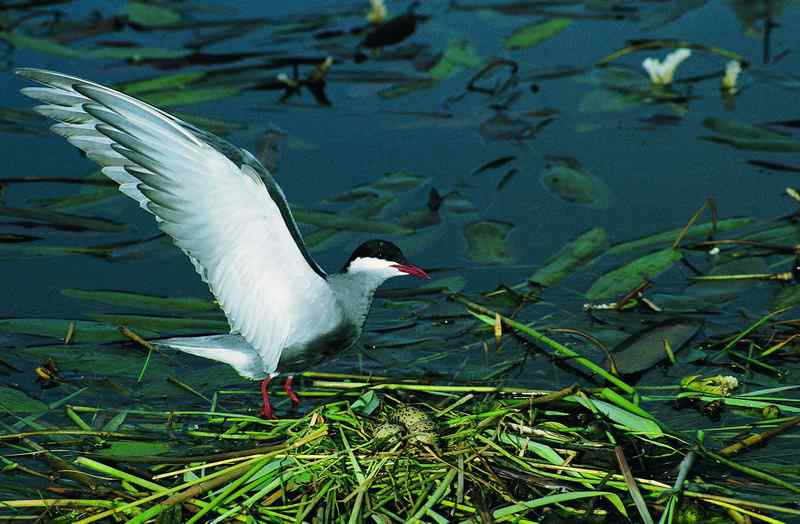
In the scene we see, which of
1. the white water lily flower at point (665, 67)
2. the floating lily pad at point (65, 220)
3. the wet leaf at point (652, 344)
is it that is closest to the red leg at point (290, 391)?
the wet leaf at point (652, 344)

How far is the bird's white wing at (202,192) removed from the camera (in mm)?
3439

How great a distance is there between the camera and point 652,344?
14.0 feet

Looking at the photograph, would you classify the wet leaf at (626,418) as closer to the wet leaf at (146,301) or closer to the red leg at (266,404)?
the red leg at (266,404)

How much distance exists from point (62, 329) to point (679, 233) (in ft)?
8.45

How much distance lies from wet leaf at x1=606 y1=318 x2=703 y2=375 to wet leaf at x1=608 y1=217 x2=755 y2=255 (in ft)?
2.38

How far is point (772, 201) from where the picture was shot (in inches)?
215

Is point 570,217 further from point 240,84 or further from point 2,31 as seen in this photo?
point 2,31

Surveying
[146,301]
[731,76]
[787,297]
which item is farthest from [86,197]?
[731,76]

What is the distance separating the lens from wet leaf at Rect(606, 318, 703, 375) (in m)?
4.19

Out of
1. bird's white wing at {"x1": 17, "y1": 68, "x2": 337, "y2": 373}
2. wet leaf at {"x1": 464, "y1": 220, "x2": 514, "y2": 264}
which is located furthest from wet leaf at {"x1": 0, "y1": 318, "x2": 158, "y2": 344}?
wet leaf at {"x1": 464, "y1": 220, "x2": 514, "y2": 264}

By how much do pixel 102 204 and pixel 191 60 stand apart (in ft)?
5.65

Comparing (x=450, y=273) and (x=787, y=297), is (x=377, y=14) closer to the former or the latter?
(x=450, y=273)

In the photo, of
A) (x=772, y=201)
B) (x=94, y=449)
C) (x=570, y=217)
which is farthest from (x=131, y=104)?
(x=772, y=201)

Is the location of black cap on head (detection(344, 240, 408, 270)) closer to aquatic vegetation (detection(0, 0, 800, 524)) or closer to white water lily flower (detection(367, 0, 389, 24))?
aquatic vegetation (detection(0, 0, 800, 524))
